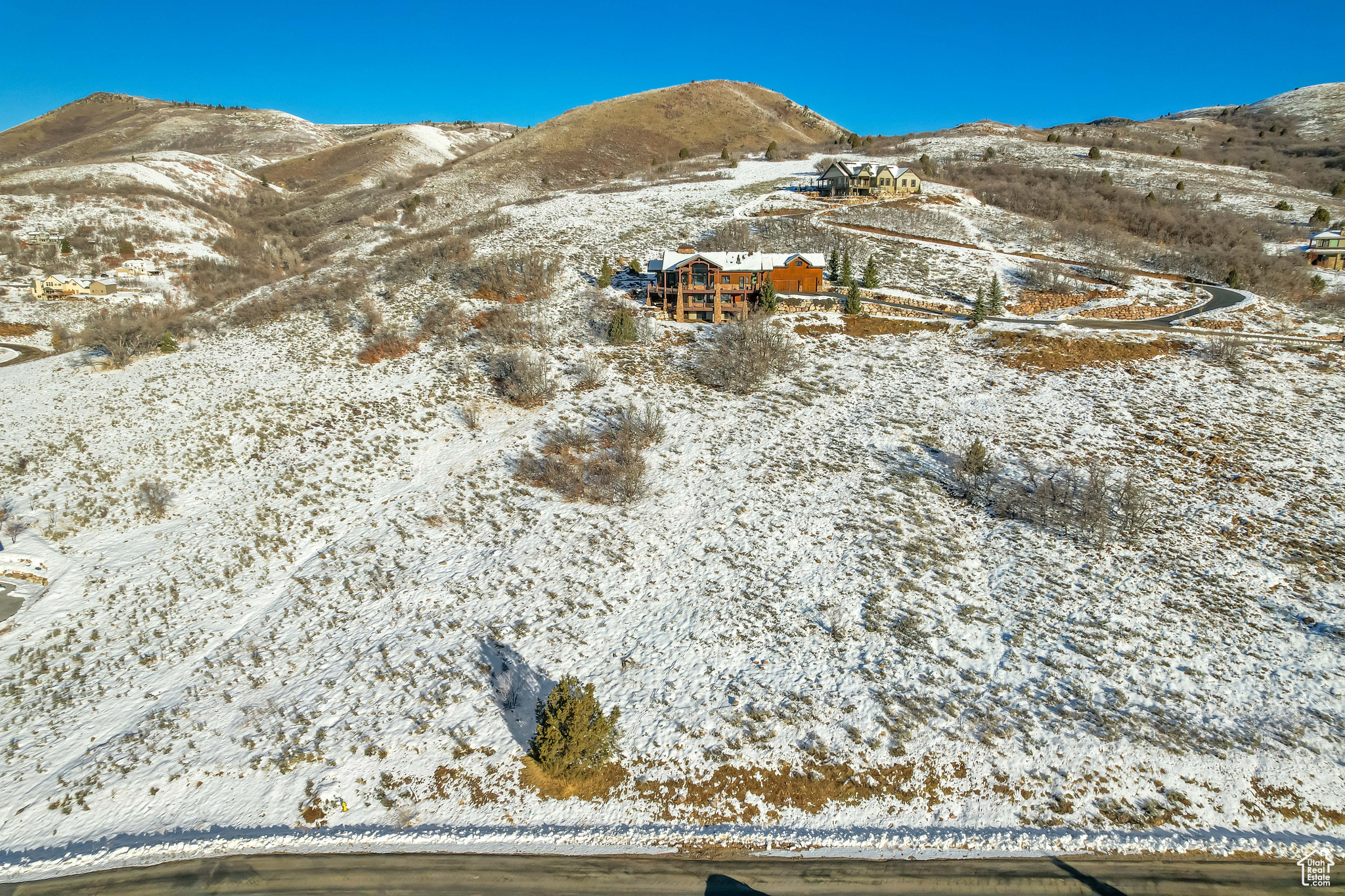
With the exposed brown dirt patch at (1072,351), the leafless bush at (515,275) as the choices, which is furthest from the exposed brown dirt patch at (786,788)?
the leafless bush at (515,275)

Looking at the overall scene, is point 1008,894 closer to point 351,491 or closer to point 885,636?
point 885,636

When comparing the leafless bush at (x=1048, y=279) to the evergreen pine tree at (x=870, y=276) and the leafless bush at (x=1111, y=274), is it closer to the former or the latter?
the leafless bush at (x=1111, y=274)

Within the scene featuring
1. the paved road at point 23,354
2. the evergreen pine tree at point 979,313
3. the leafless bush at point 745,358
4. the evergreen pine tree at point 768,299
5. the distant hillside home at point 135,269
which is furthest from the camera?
the distant hillside home at point 135,269

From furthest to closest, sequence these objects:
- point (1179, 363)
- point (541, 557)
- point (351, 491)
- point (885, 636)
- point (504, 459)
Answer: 1. point (1179, 363)
2. point (504, 459)
3. point (351, 491)
4. point (541, 557)
5. point (885, 636)

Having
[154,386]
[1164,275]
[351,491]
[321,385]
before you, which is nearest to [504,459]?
[351,491]

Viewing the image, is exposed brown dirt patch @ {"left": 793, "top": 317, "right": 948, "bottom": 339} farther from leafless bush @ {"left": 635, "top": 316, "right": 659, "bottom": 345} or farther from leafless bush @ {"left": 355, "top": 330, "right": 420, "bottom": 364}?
leafless bush @ {"left": 355, "top": 330, "right": 420, "bottom": 364}

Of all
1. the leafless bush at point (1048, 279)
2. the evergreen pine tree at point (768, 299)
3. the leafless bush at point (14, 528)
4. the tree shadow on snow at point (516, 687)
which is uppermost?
the leafless bush at point (1048, 279)

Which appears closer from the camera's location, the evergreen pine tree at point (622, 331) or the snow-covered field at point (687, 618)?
the snow-covered field at point (687, 618)

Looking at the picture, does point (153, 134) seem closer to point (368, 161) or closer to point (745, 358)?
point (368, 161)
